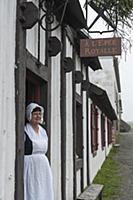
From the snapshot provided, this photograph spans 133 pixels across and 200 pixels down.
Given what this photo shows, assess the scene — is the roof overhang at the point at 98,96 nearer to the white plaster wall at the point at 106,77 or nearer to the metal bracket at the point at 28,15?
the metal bracket at the point at 28,15

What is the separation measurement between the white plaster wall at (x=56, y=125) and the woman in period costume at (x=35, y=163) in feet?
3.79

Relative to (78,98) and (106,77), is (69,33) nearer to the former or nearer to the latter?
(78,98)

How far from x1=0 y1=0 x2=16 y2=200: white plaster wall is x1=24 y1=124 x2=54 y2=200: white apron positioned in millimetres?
614

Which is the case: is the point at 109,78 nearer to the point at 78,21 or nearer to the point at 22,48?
the point at 78,21

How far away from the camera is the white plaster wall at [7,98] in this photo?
136 inches

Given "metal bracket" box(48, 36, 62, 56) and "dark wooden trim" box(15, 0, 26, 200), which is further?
"metal bracket" box(48, 36, 62, 56)

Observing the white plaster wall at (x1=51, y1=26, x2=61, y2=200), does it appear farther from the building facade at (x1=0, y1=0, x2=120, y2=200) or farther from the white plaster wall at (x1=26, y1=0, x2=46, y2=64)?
the white plaster wall at (x1=26, y1=0, x2=46, y2=64)

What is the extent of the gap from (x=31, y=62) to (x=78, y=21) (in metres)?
1.99

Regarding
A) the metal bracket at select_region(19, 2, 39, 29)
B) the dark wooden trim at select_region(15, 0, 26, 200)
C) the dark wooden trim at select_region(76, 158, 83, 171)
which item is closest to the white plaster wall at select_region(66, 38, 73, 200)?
the dark wooden trim at select_region(76, 158, 83, 171)

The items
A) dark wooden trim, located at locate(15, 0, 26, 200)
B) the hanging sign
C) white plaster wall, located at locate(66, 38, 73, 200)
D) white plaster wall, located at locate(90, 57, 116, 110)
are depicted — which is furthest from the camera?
white plaster wall, located at locate(90, 57, 116, 110)

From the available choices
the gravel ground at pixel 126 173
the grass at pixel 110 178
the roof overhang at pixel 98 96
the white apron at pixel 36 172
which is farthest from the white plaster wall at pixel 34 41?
the gravel ground at pixel 126 173

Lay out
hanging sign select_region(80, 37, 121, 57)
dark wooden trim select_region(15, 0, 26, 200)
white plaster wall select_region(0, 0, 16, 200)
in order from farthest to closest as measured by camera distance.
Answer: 1. hanging sign select_region(80, 37, 121, 57)
2. dark wooden trim select_region(15, 0, 26, 200)
3. white plaster wall select_region(0, 0, 16, 200)

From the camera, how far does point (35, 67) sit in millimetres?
4582

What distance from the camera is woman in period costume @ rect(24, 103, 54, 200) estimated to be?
4.35 metres
